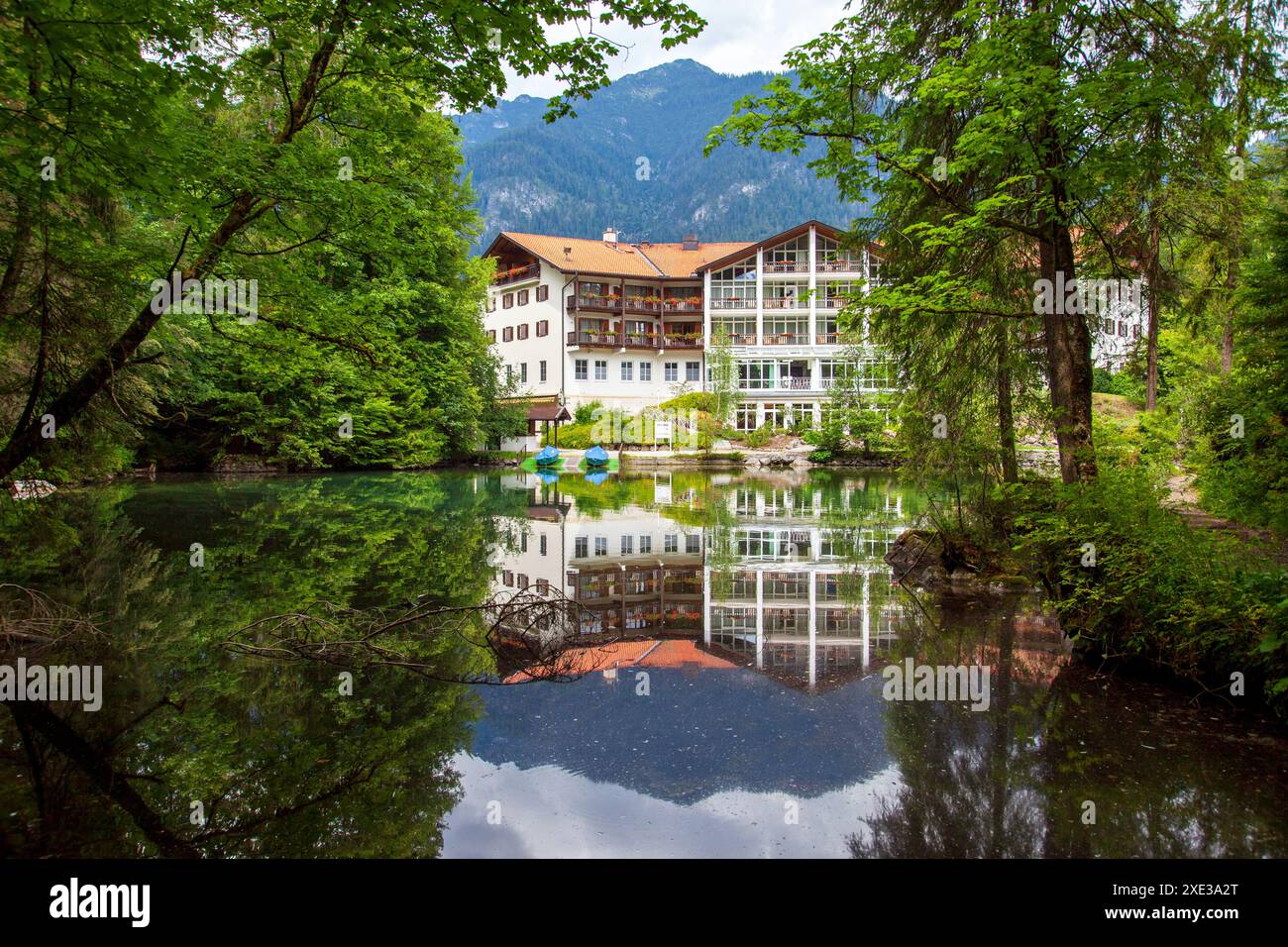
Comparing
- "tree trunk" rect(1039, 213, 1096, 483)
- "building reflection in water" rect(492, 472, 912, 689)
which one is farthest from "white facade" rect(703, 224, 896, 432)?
"tree trunk" rect(1039, 213, 1096, 483)

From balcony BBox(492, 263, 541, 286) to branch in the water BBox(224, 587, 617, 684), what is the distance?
52739mm

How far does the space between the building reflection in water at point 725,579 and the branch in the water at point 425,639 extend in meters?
0.37

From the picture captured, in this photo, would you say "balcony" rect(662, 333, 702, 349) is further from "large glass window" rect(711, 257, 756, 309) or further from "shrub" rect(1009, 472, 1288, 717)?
"shrub" rect(1009, 472, 1288, 717)

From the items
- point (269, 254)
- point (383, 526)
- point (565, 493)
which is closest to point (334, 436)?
point (565, 493)

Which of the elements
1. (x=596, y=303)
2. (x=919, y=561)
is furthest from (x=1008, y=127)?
(x=596, y=303)

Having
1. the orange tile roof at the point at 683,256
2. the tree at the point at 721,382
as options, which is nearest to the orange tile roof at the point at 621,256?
the orange tile roof at the point at 683,256

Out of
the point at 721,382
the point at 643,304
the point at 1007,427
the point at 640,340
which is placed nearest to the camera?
the point at 1007,427

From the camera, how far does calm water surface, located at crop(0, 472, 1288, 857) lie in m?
4.27

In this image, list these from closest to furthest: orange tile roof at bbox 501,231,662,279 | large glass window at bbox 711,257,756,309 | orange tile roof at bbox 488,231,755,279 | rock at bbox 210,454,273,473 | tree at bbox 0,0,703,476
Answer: tree at bbox 0,0,703,476 → rock at bbox 210,454,273,473 → large glass window at bbox 711,257,756,309 → orange tile roof at bbox 501,231,662,279 → orange tile roof at bbox 488,231,755,279

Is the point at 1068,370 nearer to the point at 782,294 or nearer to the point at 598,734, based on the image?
the point at 598,734

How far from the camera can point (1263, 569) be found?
618cm

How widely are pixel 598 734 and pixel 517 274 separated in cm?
5819

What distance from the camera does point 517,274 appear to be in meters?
60.4
